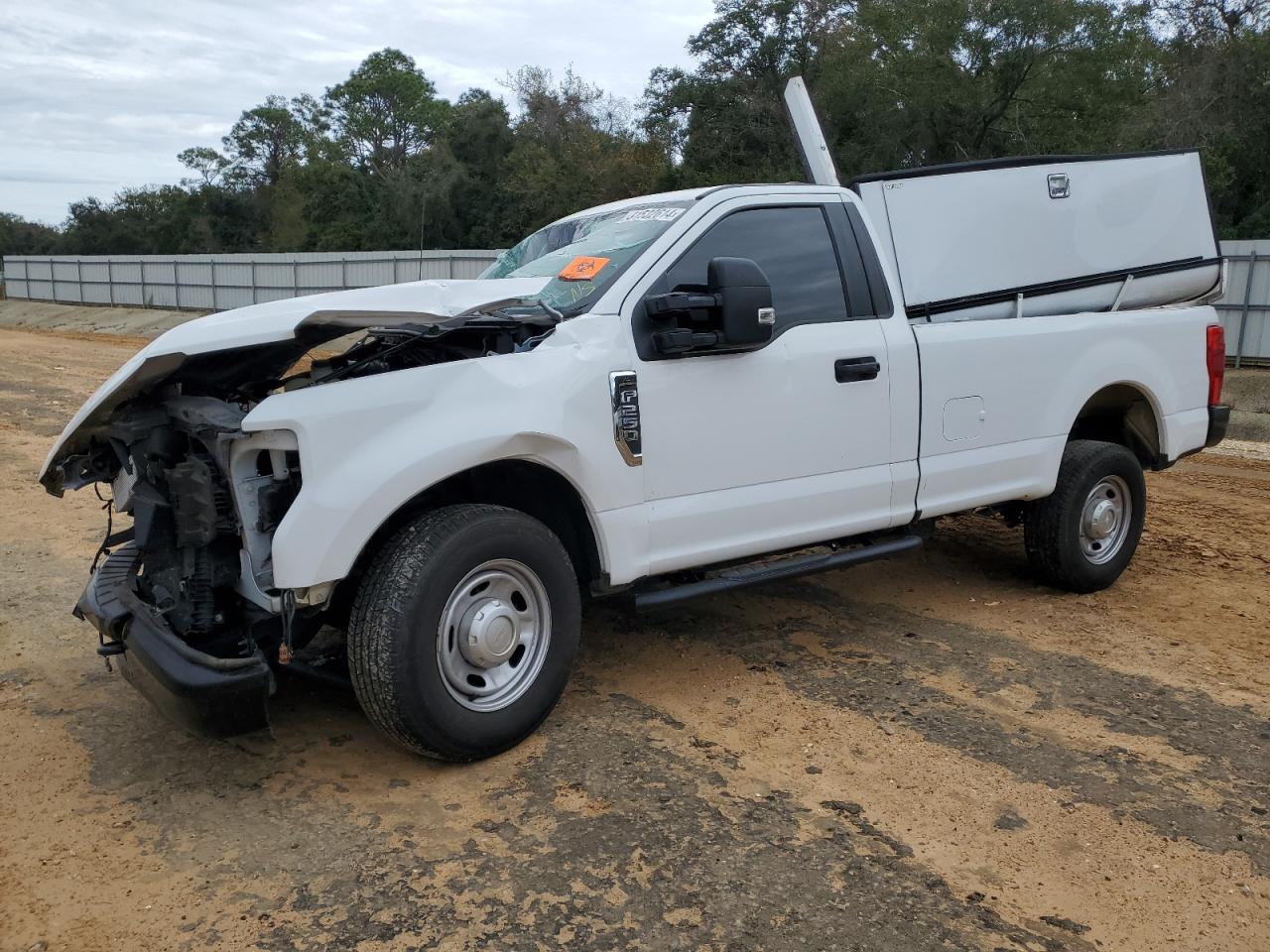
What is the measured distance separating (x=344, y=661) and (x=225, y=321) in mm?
1376

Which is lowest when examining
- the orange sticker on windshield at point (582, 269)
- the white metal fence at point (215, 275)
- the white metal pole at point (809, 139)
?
the orange sticker on windshield at point (582, 269)

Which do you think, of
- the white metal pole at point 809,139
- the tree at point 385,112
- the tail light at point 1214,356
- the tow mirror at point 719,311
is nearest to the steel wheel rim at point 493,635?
the tow mirror at point 719,311

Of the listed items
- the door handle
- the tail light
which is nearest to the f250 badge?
the door handle

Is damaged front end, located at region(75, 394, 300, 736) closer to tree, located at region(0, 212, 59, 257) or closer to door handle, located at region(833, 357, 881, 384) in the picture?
door handle, located at region(833, 357, 881, 384)

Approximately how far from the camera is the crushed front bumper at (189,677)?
3613mm

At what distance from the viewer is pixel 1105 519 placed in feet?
20.4

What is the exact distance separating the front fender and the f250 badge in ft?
0.11

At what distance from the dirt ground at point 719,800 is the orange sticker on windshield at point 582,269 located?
179 centimetres

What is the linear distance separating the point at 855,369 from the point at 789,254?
61 centimetres

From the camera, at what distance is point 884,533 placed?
5.50 m

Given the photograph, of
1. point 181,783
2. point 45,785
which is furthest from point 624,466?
point 45,785

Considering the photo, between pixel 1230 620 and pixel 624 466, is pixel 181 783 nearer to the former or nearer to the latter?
pixel 624 466

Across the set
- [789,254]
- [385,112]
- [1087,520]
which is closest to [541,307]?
[789,254]

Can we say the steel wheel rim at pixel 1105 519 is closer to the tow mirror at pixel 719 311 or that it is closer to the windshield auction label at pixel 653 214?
the tow mirror at pixel 719 311
